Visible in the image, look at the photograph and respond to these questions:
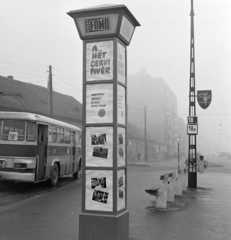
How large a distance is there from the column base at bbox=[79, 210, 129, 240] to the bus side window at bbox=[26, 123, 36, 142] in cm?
789

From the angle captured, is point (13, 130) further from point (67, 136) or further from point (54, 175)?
point (67, 136)

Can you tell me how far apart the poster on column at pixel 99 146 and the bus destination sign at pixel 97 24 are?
1710 millimetres

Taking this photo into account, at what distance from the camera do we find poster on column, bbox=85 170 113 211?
19.5ft

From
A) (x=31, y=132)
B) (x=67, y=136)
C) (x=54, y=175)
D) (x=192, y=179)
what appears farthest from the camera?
(x=67, y=136)

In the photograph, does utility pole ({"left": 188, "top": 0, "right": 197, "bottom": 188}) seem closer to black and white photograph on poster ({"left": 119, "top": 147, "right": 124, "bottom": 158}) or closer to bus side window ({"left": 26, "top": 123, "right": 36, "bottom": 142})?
bus side window ({"left": 26, "top": 123, "right": 36, "bottom": 142})

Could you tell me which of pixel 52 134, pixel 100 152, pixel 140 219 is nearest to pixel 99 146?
pixel 100 152

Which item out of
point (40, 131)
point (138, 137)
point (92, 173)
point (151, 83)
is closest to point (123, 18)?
point (92, 173)

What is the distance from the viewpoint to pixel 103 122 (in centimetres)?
604

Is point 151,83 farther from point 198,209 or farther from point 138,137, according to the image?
point 198,209

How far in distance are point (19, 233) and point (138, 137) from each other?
66.6 m

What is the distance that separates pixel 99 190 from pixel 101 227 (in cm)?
60

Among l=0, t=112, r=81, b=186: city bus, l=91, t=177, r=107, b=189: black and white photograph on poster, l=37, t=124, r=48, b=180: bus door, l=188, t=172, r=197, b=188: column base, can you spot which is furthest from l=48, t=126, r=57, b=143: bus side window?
l=91, t=177, r=107, b=189: black and white photograph on poster

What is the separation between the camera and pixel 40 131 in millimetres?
13867

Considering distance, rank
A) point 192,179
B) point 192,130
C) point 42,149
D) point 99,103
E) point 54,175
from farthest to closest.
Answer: point 54,175, point 192,179, point 192,130, point 42,149, point 99,103
